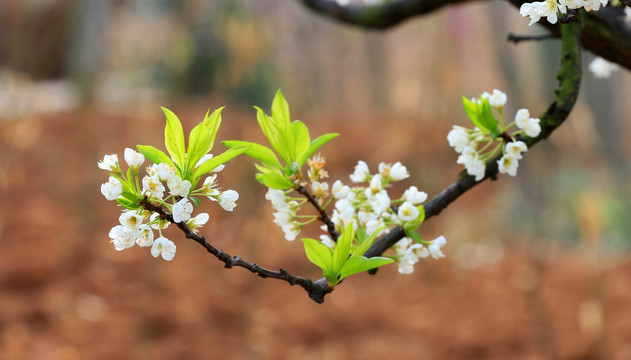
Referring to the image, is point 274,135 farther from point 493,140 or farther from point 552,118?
point 552,118

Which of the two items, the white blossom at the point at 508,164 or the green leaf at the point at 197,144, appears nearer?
the green leaf at the point at 197,144

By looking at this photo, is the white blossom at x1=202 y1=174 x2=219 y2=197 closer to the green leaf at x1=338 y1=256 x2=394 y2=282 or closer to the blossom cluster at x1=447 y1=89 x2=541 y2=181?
the green leaf at x1=338 y1=256 x2=394 y2=282

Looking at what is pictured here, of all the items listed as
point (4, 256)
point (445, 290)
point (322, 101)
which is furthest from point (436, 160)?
point (322, 101)

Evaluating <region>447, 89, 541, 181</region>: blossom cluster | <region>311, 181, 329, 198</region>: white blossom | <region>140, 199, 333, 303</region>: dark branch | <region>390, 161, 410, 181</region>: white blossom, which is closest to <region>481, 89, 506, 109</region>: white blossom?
<region>447, 89, 541, 181</region>: blossom cluster

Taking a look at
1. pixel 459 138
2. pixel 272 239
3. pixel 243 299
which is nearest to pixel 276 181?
pixel 459 138

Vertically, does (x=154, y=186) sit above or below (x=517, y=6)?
below

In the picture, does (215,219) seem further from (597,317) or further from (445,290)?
(597,317)

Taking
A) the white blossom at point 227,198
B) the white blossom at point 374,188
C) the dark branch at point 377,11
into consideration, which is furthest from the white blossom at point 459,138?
the dark branch at point 377,11

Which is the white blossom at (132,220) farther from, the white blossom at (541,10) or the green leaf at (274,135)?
the white blossom at (541,10)
